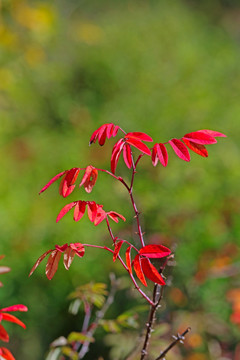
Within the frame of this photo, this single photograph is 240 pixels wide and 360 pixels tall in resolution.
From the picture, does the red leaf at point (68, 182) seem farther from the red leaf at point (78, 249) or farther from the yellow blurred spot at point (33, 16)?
the yellow blurred spot at point (33, 16)

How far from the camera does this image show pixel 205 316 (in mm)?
1988

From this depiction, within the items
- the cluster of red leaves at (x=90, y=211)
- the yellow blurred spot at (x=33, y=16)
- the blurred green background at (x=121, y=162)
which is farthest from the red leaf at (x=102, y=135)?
the yellow blurred spot at (x=33, y=16)

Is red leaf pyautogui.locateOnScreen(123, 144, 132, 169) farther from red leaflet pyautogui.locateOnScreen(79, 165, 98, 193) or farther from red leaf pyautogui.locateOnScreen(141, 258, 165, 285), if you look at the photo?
red leaf pyautogui.locateOnScreen(141, 258, 165, 285)

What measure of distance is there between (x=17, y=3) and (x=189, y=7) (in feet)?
17.2

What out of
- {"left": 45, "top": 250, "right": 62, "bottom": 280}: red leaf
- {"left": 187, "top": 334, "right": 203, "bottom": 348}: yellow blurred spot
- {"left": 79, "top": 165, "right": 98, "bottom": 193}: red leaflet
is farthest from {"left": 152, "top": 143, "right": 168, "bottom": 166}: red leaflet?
{"left": 187, "top": 334, "right": 203, "bottom": 348}: yellow blurred spot

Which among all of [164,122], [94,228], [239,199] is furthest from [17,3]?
[239,199]

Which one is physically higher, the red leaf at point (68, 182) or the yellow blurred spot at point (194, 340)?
the red leaf at point (68, 182)

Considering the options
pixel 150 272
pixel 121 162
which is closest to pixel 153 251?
pixel 150 272

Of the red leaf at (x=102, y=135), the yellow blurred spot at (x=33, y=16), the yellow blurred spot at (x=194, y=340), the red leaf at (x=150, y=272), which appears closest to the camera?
the red leaf at (x=150, y=272)

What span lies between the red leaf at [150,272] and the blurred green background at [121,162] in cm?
39

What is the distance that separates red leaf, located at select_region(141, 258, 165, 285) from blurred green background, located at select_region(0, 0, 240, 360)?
39 centimetres

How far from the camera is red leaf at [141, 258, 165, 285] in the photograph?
2.46 feet

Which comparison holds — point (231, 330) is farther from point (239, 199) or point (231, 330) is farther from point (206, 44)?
point (206, 44)

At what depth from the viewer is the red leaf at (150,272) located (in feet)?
2.46
